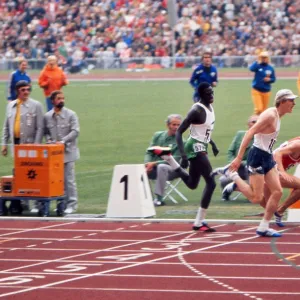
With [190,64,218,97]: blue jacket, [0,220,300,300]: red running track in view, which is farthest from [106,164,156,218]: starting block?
[190,64,218,97]: blue jacket

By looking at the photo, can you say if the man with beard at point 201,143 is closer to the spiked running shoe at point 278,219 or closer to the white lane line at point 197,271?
the white lane line at point 197,271

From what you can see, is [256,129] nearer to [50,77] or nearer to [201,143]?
[201,143]

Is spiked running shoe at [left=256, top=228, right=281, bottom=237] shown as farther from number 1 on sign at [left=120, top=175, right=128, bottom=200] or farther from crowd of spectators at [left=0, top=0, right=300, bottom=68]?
crowd of spectators at [left=0, top=0, right=300, bottom=68]

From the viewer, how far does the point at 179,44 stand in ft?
159

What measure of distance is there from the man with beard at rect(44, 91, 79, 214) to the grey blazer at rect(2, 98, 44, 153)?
0.46 ft

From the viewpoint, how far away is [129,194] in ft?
46.3

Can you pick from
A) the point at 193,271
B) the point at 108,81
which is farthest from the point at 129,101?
the point at 193,271

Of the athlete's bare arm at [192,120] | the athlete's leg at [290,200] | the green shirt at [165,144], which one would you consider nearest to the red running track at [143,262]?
the athlete's leg at [290,200]

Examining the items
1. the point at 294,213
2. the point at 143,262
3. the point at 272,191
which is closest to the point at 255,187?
the point at 272,191

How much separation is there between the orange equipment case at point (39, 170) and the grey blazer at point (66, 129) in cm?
22

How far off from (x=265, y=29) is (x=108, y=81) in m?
8.21

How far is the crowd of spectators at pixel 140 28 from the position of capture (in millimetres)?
47531

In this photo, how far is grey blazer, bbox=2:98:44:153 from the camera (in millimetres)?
14906

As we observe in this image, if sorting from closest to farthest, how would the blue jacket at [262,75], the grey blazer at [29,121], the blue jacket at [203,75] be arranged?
the grey blazer at [29,121], the blue jacket at [203,75], the blue jacket at [262,75]
